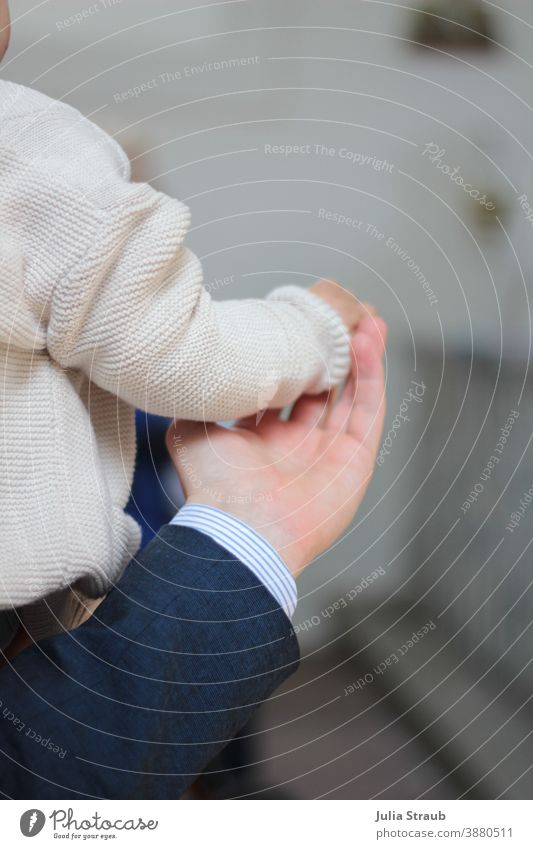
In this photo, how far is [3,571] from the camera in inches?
11.1

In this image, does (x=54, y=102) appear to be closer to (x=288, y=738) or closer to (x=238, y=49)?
(x=238, y=49)

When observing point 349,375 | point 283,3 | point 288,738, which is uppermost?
point 283,3

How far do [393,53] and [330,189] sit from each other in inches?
2.9
